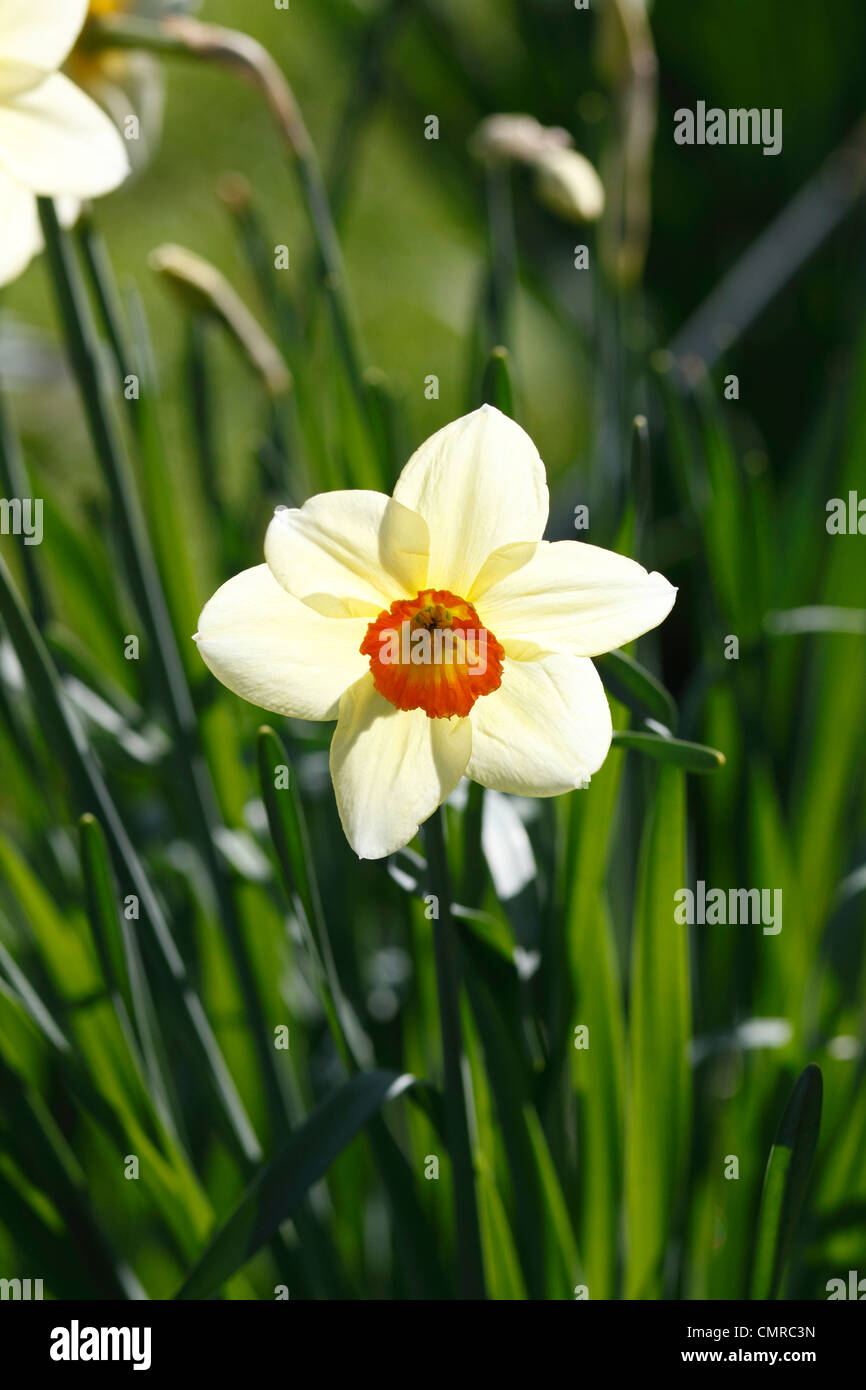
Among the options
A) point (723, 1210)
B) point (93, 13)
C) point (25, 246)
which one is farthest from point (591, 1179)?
point (93, 13)

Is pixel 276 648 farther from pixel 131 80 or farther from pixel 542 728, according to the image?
pixel 131 80

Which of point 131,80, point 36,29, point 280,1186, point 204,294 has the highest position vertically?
point 131,80

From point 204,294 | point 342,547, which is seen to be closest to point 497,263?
point 204,294

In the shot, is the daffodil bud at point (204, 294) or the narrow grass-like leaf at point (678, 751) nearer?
the narrow grass-like leaf at point (678, 751)

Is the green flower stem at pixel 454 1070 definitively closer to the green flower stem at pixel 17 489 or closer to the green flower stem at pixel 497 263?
the green flower stem at pixel 17 489

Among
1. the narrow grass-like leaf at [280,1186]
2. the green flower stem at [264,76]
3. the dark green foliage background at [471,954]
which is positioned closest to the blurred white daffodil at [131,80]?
the green flower stem at [264,76]

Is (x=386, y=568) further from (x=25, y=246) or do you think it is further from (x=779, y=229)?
(x=779, y=229)

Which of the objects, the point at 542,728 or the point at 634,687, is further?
the point at 634,687

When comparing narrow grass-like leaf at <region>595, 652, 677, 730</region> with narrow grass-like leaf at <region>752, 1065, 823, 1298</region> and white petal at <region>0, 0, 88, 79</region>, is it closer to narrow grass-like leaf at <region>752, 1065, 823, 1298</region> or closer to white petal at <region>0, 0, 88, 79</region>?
narrow grass-like leaf at <region>752, 1065, 823, 1298</region>
